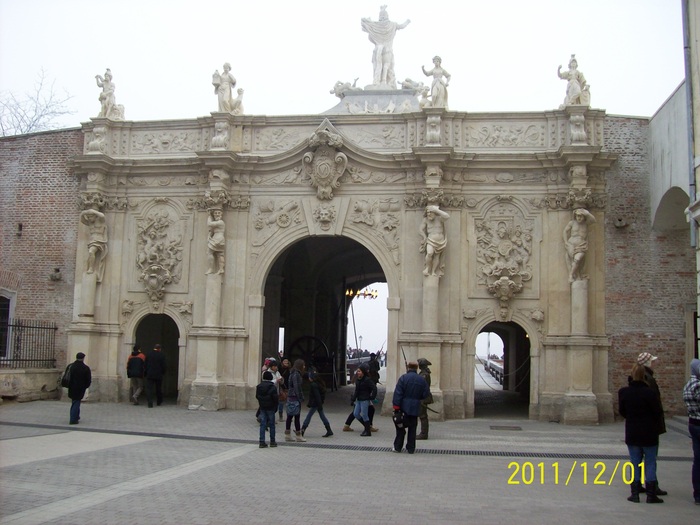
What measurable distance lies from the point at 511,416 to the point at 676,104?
8.62 metres

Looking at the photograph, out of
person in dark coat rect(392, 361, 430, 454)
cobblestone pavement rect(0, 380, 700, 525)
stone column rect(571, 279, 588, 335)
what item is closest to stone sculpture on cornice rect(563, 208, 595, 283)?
stone column rect(571, 279, 588, 335)

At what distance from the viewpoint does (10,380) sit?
1931cm

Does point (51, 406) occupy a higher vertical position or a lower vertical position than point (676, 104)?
lower

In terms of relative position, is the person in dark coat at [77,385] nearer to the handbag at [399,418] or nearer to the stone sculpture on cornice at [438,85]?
the handbag at [399,418]

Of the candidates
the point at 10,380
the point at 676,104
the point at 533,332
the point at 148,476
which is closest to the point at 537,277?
the point at 533,332

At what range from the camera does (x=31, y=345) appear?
70.0 feet

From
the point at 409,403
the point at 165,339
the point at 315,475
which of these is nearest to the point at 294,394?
the point at 409,403

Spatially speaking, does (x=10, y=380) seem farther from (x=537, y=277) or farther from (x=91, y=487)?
(x=537, y=277)

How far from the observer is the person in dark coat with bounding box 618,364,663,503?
29.3ft

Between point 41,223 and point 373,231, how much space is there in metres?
9.59

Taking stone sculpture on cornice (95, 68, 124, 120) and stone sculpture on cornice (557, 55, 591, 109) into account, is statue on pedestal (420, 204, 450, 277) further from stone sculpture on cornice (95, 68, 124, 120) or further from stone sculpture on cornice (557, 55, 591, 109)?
stone sculpture on cornice (95, 68, 124, 120)

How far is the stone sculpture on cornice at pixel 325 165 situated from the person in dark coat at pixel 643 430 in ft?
39.4

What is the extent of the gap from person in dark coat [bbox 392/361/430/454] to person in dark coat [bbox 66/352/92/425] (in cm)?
682

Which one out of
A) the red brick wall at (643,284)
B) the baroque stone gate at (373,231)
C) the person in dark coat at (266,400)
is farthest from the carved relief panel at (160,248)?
the red brick wall at (643,284)
